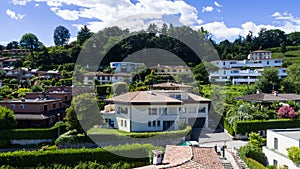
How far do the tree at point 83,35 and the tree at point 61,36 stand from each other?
15.5m

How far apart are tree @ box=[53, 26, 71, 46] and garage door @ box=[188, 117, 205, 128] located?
74.6 meters

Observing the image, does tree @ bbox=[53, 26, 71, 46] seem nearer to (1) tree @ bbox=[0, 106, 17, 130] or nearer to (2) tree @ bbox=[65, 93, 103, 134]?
(1) tree @ bbox=[0, 106, 17, 130]

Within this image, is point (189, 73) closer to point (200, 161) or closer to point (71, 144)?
point (71, 144)

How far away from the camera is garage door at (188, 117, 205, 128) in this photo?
97.1 ft

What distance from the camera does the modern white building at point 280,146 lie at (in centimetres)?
1741

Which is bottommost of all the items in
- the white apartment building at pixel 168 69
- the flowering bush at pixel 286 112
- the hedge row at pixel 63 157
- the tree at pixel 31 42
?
the hedge row at pixel 63 157

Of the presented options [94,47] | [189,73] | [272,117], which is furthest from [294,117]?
[94,47]

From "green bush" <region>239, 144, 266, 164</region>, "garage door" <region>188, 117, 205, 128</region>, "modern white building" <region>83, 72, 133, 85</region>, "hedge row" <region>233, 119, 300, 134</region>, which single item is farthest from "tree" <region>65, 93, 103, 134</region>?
"modern white building" <region>83, 72, 133, 85</region>

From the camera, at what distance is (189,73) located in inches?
1960

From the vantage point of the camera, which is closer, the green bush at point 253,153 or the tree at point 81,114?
the green bush at point 253,153

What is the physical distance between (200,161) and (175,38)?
56.3 m

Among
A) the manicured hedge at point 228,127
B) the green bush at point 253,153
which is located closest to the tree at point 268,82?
the manicured hedge at point 228,127

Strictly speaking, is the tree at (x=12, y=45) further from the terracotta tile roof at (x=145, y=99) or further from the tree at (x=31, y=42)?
the terracotta tile roof at (x=145, y=99)

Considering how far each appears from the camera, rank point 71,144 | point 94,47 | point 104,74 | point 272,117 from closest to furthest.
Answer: point 71,144 → point 272,117 → point 104,74 → point 94,47
